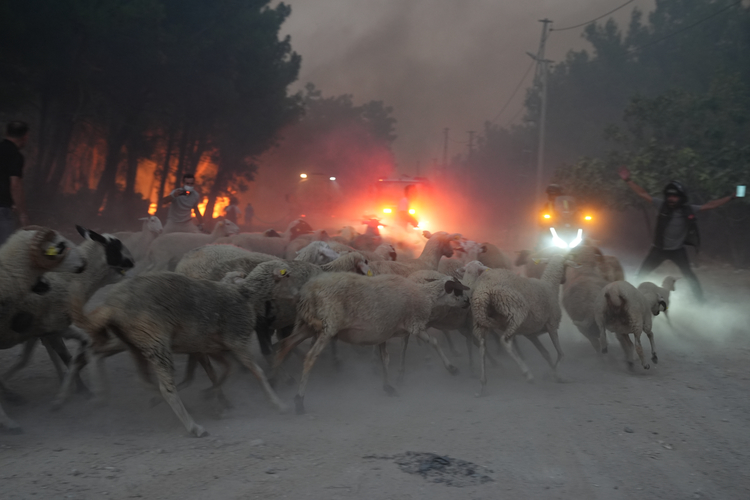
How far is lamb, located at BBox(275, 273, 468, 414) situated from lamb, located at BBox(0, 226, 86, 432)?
2.18 metres

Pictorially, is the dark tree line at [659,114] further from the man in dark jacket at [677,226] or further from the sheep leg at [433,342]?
the sheep leg at [433,342]

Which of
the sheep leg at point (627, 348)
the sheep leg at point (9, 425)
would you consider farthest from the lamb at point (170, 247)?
the sheep leg at point (627, 348)

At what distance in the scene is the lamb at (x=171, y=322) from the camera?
Answer: 5.12 metres

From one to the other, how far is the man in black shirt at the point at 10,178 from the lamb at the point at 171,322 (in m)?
1.93

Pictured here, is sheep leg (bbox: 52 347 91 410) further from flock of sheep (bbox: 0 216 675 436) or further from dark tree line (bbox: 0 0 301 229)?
dark tree line (bbox: 0 0 301 229)

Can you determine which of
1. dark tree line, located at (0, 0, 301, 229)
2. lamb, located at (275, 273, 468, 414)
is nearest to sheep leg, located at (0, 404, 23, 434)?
lamb, located at (275, 273, 468, 414)

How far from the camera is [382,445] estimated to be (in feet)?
16.7

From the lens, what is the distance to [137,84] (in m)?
21.1

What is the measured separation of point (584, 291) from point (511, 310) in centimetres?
199

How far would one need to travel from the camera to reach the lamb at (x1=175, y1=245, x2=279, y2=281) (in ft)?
23.4

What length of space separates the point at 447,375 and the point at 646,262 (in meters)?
4.61

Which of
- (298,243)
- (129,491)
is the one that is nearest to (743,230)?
(298,243)

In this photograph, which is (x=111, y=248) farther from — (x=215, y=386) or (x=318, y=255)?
(x=318, y=255)

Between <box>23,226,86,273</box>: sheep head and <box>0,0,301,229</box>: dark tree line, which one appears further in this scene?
<box>0,0,301,229</box>: dark tree line
